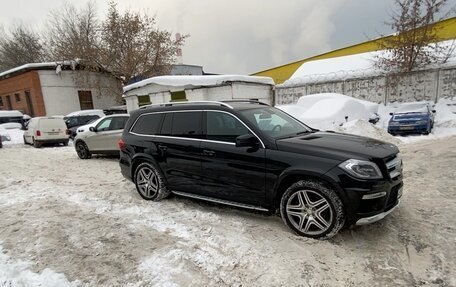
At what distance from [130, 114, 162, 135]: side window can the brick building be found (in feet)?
81.7

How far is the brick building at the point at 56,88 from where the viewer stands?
26734mm

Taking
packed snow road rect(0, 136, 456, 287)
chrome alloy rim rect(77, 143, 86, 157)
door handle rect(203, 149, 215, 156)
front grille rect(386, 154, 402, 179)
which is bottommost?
packed snow road rect(0, 136, 456, 287)

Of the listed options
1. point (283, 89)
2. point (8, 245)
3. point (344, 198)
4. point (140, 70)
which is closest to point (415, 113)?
point (283, 89)

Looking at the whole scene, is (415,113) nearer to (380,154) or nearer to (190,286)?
(380,154)

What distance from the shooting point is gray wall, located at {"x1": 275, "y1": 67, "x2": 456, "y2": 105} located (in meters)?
17.1

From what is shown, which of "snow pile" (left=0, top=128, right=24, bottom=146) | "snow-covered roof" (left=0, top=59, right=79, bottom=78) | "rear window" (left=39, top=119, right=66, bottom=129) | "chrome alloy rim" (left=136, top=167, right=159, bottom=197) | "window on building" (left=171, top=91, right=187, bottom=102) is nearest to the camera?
"chrome alloy rim" (left=136, top=167, right=159, bottom=197)

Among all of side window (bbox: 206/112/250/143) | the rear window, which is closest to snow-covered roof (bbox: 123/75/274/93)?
the rear window

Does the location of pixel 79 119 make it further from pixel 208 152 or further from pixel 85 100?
pixel 208 152

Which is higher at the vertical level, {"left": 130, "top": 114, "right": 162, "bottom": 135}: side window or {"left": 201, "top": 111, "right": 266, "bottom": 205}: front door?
{"left": 130, "top": 114, "right": 162, "bottom": 135}: side window

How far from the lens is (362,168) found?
360 centimetres

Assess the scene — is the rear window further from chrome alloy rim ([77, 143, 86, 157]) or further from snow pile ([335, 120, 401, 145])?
snow pile ([335, 120, 401, 145])

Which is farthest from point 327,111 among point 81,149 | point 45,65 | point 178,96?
point 45,65

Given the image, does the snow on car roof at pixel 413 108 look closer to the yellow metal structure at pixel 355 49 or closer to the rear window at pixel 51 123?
the yellow metal structure at pixel 355 49

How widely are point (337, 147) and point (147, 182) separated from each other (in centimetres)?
348
